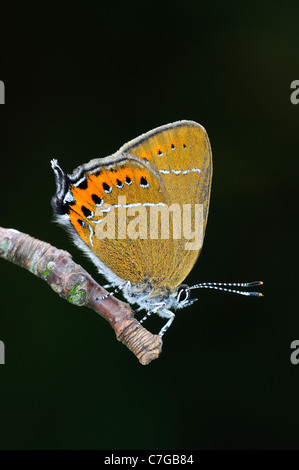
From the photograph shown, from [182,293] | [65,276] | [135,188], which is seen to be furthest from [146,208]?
[65,276]

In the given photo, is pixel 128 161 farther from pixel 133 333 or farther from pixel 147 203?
pixel 133 333

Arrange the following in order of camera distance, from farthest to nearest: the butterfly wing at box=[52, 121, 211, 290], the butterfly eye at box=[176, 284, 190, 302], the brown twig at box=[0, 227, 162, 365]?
the butterfly eye at box=[176, 284, 190, 302], the butterfly wing at box=[52, 121, 211, 290], the brown twig at box=[0, 227, 162, 365]

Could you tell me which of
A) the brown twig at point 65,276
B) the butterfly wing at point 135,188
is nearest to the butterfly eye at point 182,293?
the butterfly wing at point 135,188

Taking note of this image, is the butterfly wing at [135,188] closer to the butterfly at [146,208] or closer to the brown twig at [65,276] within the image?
the butterfly at [146,208]

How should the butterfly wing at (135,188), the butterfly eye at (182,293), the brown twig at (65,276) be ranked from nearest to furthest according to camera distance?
the brown twig at (65,276)
the butterfly wing at (135,188)
the butterfly eye at (182,293)

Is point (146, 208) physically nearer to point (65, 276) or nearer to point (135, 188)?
point (135, 188)

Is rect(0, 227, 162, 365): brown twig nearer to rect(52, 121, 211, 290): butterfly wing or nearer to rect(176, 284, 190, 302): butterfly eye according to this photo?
rect(52, 121, 211, 290): butterfly wing

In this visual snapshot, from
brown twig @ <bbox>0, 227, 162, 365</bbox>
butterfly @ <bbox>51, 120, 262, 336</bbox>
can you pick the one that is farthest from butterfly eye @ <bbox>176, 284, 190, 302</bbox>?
brown twig @ <bbox>0, 227, 162, 365</bbox>
